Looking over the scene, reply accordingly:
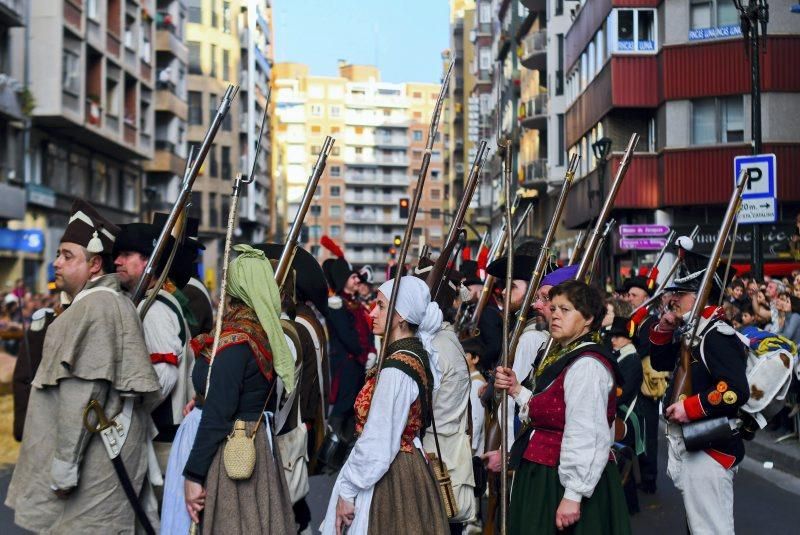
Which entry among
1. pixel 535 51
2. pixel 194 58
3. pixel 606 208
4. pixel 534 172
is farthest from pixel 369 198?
pixel 606 208

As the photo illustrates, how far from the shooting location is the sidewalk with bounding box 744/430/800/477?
12953mm

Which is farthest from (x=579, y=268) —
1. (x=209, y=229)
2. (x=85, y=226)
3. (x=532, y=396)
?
(x=209, y=229)

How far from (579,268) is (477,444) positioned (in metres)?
1.87

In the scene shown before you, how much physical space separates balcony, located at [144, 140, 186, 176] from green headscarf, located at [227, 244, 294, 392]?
5272 cm

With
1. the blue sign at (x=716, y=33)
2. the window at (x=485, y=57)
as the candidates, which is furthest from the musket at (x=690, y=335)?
the window at (x=485, y=57)

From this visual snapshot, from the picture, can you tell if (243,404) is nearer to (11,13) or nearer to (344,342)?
(344,342)

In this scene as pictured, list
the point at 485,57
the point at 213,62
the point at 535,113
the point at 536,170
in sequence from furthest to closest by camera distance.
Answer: the point at 485,57
the point at 213,62
the point at 536,170
the point at 535,113

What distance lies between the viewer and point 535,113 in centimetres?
5406

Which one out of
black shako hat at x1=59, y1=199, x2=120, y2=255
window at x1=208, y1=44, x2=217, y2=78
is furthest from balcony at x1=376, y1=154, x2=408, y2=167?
black shako hat at x1=59, y1=199, x2=120, y2=255

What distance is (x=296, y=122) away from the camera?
157m

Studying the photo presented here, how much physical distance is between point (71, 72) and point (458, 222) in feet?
114

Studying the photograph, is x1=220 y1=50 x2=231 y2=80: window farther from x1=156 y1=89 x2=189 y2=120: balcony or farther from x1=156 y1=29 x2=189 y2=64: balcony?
x1=156 y1=29 x2=189 y2=64: balcony

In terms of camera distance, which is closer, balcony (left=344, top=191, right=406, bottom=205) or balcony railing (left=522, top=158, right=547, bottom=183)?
balcony railing (left=522, top=158, right=547, bottom=183)

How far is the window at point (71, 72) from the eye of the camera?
39.5 m
